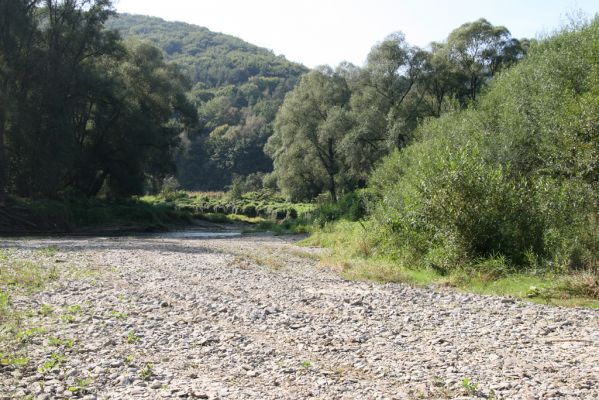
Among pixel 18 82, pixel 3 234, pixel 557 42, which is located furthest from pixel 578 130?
pixel 18 82

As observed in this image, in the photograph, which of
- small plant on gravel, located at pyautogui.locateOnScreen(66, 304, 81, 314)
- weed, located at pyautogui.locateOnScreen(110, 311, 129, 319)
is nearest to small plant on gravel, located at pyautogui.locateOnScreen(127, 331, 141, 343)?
weed, located at pyautogui.locateOnScreen(110, 311, 129, 319)

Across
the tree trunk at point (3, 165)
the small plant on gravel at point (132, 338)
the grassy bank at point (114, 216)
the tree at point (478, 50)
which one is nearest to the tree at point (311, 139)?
the grassy bank at point (114, 216)

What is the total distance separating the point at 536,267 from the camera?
17281 millimetres

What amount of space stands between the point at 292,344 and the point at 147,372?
2930 mm

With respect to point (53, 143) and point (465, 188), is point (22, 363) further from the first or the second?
point (53, 143)

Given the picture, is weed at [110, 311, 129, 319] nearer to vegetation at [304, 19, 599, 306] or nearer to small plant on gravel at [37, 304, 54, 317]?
small plant on gravel at [37, 304, 54, 317]

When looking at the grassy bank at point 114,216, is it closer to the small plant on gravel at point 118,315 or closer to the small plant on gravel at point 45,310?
the small plant on gravel at point 45,310

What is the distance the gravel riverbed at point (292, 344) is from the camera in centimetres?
783

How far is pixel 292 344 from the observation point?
1021cm

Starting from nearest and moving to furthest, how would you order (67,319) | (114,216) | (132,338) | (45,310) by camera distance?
(132,338), (67,319), (45,310), (114,216)

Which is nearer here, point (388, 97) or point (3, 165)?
point (3, 165)

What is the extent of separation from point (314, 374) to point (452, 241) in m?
12.2

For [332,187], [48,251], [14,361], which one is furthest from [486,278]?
[332,187]

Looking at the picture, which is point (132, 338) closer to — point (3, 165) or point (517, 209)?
point (517, 209)
